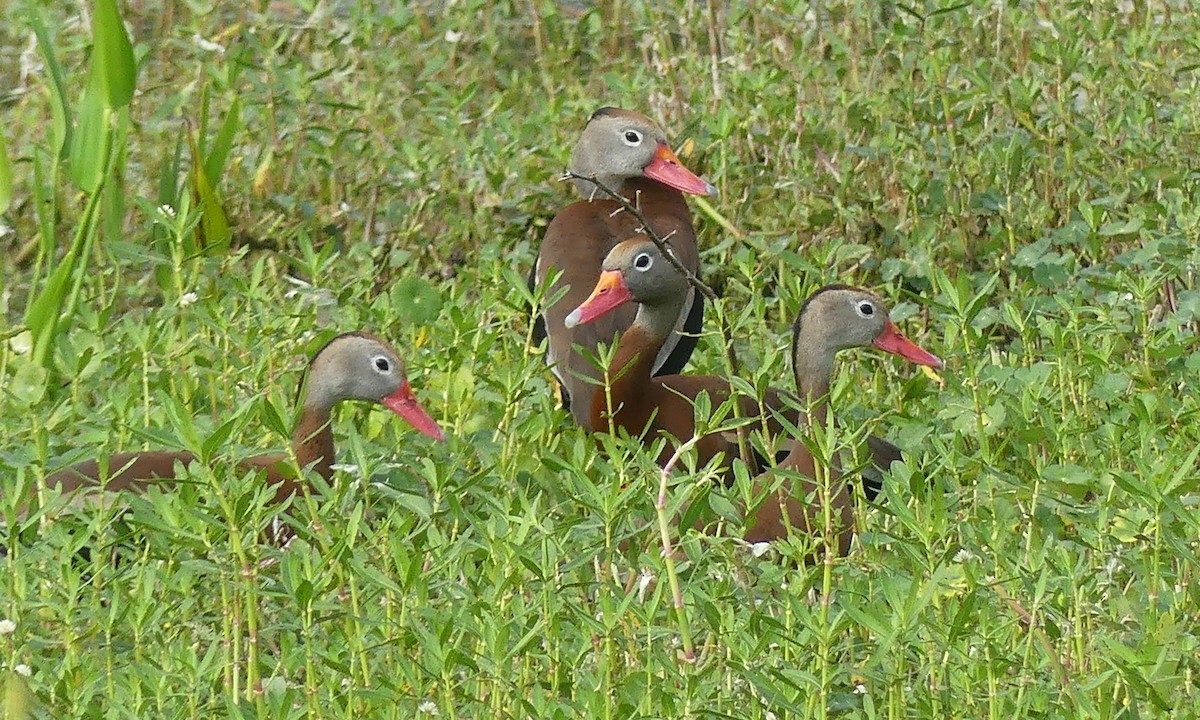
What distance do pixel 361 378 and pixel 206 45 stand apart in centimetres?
246

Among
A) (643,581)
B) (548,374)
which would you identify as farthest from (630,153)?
(643,581)

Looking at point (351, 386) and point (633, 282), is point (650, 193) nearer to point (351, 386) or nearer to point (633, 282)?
point (633, 282)

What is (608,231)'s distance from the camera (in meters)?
5.60

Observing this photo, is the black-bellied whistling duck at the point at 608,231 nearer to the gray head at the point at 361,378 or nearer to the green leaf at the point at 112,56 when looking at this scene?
the gray head at the point at 361,378

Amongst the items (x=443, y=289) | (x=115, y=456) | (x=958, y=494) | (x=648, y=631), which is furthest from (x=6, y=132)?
(x=648, y=631)

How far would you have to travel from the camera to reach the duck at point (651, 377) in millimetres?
4895

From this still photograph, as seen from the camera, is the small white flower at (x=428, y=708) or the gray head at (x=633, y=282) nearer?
the small white flower at (x=428, y=708)

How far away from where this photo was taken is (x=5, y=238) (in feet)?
22.2

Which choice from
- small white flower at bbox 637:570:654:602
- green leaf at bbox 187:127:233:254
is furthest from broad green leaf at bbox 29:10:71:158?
small white flower at bbox 637:570:654:602

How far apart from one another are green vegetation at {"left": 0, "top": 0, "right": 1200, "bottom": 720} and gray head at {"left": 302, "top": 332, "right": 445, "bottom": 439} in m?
0.06

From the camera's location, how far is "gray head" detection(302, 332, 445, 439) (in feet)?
15.9

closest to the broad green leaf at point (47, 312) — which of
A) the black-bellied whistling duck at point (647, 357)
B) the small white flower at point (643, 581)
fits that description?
the black-bellied whistling duck at point (647, 357)

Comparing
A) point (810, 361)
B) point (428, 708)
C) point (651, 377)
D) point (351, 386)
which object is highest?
point (428, 708)

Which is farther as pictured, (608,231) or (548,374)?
(608,231)
